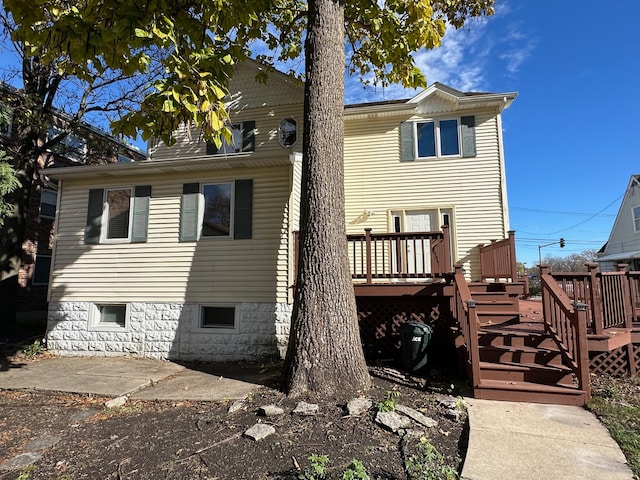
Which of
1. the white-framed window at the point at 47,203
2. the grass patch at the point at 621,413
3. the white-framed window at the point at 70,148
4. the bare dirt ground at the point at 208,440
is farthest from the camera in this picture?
the white-framed window at the point at 47,203

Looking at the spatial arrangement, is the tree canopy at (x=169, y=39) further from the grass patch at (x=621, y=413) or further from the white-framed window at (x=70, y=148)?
the white-framed window at (x=70, y=148)

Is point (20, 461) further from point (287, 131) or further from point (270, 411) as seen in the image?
point (287, 131)

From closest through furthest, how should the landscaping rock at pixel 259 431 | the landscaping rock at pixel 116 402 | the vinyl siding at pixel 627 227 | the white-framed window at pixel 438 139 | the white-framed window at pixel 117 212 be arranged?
1. the landscaping rock at pixel 259 431
2. the landscaping rock at pixel 116 402
3. the white-framed window at pixel 117 212
4. the white-framed window at pixel 438 139
5. the vinyl siding at pixel 627 227

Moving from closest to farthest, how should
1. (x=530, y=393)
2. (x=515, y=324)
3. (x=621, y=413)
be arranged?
1. (x=621, y=413)
2. (x=530, y=393)
3. (x=515, y=324)

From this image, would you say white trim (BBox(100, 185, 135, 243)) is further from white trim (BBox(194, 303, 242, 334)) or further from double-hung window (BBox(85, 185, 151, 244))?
white trim (BBox(194, 303, 242, 334))

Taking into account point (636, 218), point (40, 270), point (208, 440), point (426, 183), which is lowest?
point (208, 440)

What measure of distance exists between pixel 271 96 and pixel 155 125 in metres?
6.29

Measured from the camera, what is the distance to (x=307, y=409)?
13.9 feet

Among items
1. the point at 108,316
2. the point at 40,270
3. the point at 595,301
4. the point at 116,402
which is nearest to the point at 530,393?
the point at 595,301

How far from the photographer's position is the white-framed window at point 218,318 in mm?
7906

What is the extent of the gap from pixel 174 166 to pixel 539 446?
790cm

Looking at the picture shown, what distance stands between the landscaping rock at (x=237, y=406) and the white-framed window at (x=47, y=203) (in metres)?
16.1

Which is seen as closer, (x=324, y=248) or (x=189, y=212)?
(x=324, y=248)

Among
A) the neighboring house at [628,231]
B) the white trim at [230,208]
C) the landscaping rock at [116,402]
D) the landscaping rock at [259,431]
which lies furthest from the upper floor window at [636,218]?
the landscaping rock at [116,402]
